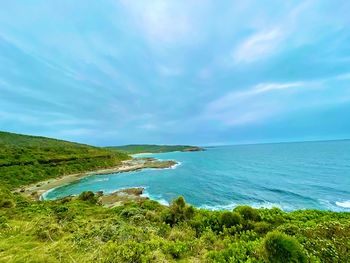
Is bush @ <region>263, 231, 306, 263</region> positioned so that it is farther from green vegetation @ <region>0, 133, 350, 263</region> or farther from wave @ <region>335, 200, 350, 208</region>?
wave @ <region>335, 200, 350, 208</region>

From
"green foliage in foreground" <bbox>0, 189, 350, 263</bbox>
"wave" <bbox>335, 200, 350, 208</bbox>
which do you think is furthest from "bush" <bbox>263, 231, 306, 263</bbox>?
"wave" <bbox>335, 200, 350, 208</bbox>

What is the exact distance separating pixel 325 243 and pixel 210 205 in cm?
1636

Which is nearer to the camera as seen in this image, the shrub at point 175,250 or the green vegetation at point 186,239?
the green vegetation at point 186,239

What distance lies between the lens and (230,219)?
315 inches

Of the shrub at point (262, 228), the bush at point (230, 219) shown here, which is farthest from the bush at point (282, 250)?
the bush at point (230, 219)

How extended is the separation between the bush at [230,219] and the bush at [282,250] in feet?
14.0

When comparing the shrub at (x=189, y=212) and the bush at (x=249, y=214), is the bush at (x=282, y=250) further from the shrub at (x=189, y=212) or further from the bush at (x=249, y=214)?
the shrub at (x=189, y=212)

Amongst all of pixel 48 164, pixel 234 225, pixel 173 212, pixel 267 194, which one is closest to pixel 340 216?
pixel 234 225

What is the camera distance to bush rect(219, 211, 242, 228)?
793 cm

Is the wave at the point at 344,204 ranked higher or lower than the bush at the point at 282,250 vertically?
lower

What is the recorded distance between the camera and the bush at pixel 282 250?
12.3ft

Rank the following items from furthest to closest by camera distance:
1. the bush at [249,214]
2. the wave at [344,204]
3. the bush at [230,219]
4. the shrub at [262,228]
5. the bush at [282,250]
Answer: the wave at [344,204], the bush at [249,214], the bush at [230,219], the shrub at [262,228], the bush at [282,250]

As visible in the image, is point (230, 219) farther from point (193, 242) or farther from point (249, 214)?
point (193, 242)

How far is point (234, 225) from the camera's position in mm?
7945
